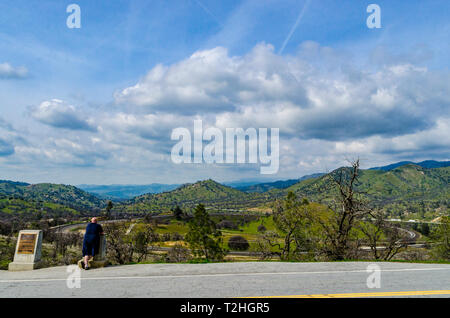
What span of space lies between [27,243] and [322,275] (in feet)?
44.5

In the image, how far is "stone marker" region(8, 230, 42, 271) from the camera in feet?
43.2

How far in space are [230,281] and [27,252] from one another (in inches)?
396

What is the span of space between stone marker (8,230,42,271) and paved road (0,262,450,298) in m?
0.69

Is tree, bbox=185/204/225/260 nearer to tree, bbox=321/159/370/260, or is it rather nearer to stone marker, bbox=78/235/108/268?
tree, bbox=321/159/370/260

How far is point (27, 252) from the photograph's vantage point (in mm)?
13367

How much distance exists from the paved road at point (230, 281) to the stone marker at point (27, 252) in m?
0.69

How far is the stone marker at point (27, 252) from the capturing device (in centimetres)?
1318
